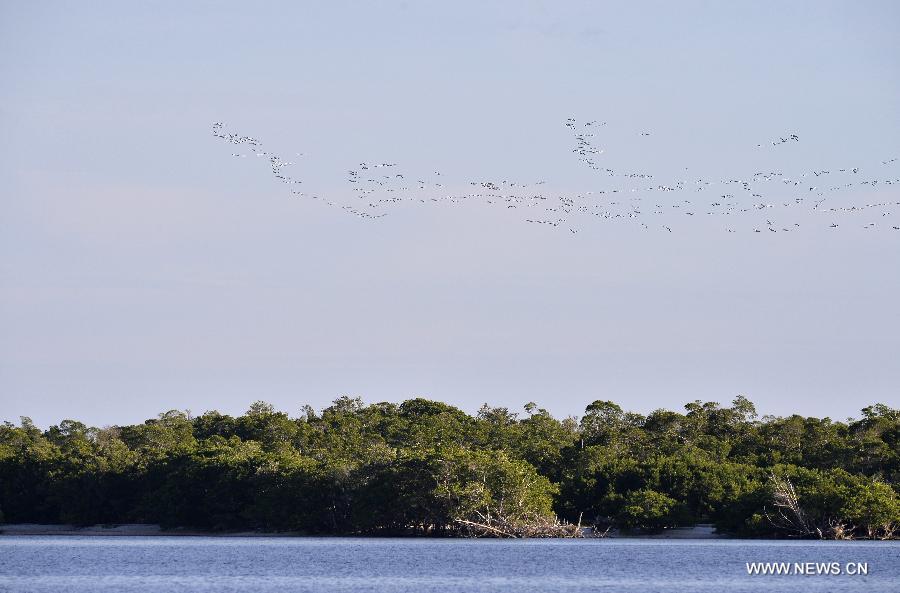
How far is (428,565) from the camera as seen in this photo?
71.1 m

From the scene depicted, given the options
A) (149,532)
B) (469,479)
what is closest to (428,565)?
(469,479)

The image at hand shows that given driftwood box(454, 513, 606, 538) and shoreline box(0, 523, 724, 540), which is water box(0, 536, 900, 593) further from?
shoreline box(0, 523, 724, 540)

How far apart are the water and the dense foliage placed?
8.35 ft

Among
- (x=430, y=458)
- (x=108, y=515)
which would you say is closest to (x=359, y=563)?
(x=430, y=458)

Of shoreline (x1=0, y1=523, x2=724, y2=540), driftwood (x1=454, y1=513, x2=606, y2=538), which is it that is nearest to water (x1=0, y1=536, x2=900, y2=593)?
driftwood (x1=454, y1=513, x2=606, y2=538)

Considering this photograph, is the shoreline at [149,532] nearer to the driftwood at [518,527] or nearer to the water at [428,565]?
the water at [428,565]

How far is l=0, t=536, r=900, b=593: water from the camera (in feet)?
201

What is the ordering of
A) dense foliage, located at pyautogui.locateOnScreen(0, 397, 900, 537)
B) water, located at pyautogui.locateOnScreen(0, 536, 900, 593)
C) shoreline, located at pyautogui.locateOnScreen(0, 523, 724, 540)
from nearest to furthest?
water, located at pyautogui.locateOnScreen(0, 536, 900, 593), dense foliage, located at pyautogui.locateOnScreen(0, 397, 900, 537), shoreline, located at pyautogui.locateOnScreen(0, 523, 724, 540)

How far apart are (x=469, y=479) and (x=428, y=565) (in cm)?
1607

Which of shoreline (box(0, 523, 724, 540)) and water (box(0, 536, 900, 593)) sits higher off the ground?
shoreline (box(0, 523, 724, 540))

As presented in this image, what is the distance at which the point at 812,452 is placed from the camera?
10088 cm

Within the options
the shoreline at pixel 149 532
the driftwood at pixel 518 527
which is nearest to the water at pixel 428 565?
the driftwood at pixel 518 527

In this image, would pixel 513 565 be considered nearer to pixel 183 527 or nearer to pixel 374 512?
pixel 374 512

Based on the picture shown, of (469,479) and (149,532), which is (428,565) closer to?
(469,479)
